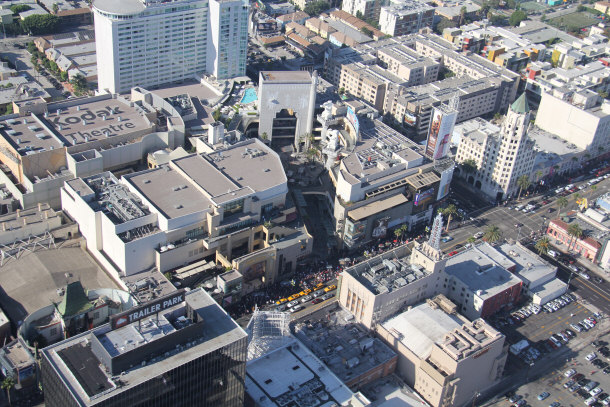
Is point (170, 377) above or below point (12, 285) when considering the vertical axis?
above

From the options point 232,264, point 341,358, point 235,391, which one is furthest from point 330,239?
point 235,391

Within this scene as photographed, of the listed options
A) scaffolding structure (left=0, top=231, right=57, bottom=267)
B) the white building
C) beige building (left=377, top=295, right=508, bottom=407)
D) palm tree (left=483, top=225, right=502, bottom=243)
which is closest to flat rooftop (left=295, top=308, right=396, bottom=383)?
beige building (left=377, top=295, right=508, bottom=407)

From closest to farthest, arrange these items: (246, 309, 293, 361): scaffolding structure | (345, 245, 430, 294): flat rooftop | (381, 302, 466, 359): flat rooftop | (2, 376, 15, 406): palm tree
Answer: (2, 376, 15, 406): palm tree
(246, 309, 293, 361): scaffolding structure
(381, 302, 466, 359): flat rooftop
(345, 245, 430, 294): flat rooftop

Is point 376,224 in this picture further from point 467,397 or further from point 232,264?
point 467,397

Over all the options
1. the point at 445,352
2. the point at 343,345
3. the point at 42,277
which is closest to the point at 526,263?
the point at 445,352

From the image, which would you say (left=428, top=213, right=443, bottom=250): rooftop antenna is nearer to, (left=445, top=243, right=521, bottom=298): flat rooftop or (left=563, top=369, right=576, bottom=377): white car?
(left=445, top=243, right=521, bottom=298): flat rooftop

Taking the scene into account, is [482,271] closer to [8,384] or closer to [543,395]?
[543,395]

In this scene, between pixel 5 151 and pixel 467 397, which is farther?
pixel 5 151
